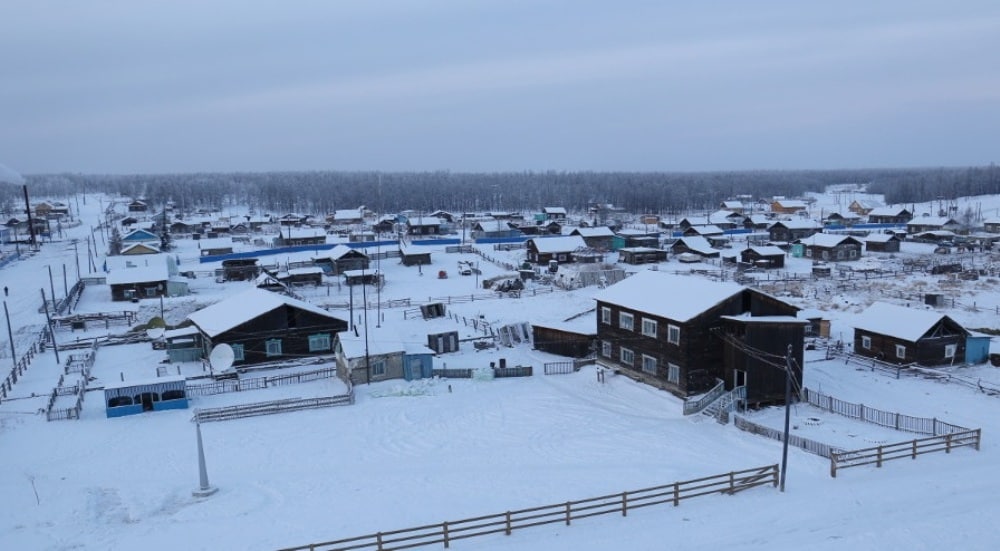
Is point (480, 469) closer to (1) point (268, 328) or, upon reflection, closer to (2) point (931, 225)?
(1) point (268, 328)

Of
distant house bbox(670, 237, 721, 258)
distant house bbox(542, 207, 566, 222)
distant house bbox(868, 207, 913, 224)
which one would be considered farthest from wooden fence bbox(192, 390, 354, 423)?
distant house bbox(868, 207, 913, 224)

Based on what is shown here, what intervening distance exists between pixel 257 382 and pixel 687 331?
1837cm

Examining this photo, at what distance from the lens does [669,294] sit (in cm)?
2825

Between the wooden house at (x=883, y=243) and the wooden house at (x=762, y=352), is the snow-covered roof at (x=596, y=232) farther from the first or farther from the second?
the wooden house at (x=762, y=352)

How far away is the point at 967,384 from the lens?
2802 cm

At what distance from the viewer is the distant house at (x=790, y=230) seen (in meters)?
84.0

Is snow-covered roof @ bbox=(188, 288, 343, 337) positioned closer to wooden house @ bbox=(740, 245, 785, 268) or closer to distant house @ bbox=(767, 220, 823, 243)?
wooden house @ bbox=(740, 245, 785, 268)

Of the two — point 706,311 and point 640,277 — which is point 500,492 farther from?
point 640,277

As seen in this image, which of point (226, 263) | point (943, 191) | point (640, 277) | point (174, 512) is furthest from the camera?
point (943, 191)

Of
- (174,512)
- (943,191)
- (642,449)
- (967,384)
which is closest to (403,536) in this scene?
(174,512)

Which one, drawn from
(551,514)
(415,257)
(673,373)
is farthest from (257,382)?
(415,257)

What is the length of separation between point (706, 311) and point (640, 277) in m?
5.72

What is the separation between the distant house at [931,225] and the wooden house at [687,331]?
→ 73.5 metres

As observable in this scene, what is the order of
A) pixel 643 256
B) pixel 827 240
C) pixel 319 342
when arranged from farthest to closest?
1. pixel 827 240
2. pixel 643 256
3. pixel 319 342
